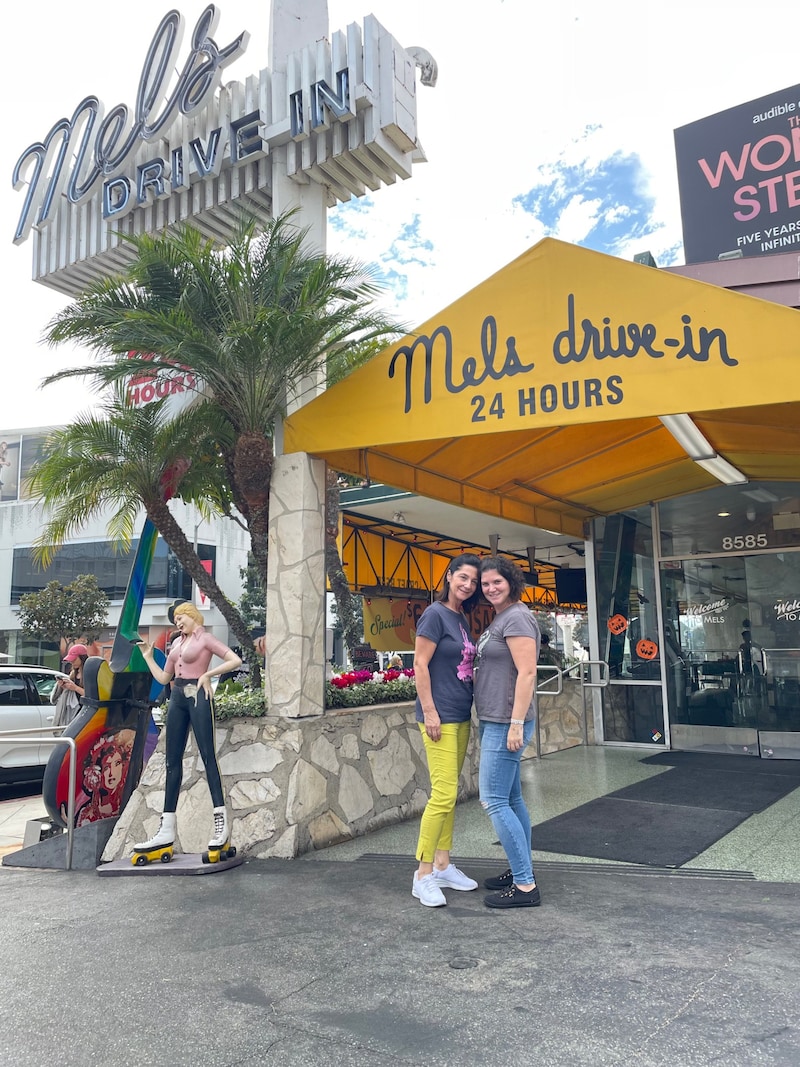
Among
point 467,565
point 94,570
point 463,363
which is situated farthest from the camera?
point 94,570

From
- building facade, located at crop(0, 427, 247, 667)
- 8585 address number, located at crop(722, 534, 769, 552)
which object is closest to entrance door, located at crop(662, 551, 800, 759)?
8585 address number, located at crop(722, 534, 769, 552)

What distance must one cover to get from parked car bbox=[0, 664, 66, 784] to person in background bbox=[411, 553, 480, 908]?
720 centimetres

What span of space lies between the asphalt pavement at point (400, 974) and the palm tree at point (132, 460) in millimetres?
3090

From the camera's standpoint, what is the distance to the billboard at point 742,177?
1153 centimetres

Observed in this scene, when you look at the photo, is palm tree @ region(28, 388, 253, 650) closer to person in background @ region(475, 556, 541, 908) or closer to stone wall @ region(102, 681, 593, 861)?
stone wall @ region(102, 681, 593, 861)

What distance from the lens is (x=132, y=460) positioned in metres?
7.22

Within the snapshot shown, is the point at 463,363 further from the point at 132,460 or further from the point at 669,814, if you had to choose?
the point at 669,814

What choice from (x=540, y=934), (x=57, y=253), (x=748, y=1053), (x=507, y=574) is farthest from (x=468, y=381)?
(x=57, y=253)

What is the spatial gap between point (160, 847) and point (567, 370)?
13.1 feet

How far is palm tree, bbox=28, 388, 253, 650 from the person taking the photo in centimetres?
720

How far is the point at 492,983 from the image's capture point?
3088 millimetres

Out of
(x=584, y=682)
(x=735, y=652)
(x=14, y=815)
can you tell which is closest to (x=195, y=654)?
(x=14, y=815)

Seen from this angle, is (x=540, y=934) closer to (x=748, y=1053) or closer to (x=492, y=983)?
(x=492, y=983)

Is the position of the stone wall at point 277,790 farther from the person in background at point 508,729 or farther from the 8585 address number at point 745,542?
the 8585 address number at point 745,542
